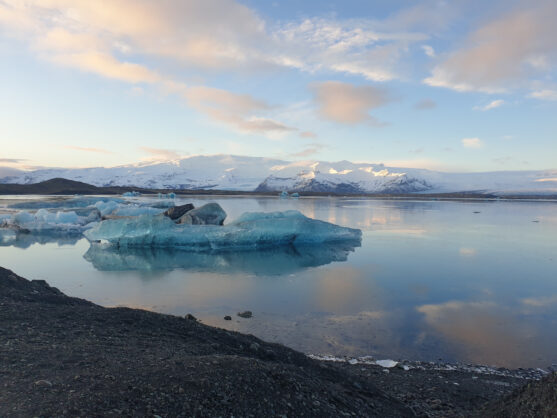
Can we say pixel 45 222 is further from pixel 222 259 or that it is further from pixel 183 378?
pixel 183 378

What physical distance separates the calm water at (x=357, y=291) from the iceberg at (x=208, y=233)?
78 centimetres

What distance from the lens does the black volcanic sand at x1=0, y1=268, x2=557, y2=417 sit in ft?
6.75

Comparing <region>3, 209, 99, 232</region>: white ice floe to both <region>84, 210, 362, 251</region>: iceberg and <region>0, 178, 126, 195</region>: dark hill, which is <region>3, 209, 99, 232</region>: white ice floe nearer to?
<region>84, 210, 362, 251</region>: iceberg

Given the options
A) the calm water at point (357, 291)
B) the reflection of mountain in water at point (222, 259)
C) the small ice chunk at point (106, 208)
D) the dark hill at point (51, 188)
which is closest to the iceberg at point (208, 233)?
the reflection of mountain in water at point (222, 259)

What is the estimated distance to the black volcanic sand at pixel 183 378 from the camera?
81.0 inches

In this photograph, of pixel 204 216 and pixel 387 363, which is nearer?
pixel 387 363

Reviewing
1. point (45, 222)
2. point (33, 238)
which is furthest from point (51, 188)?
point (33, 238)

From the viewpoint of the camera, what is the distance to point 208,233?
12.1 meters

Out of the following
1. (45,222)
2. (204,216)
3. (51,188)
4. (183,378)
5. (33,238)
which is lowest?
(33,238)

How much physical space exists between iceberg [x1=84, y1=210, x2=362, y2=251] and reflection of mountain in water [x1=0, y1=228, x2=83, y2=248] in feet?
6.78

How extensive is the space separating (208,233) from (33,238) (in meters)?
8.15

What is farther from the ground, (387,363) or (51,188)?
(51,188)

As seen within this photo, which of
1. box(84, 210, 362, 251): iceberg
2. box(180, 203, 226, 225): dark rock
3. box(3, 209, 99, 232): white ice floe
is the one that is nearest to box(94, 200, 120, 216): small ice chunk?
box(3, 209, 99, 232): white ice floe

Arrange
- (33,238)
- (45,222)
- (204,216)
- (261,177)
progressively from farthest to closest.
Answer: (261,177), (45,222), (204,216), (33,238)
